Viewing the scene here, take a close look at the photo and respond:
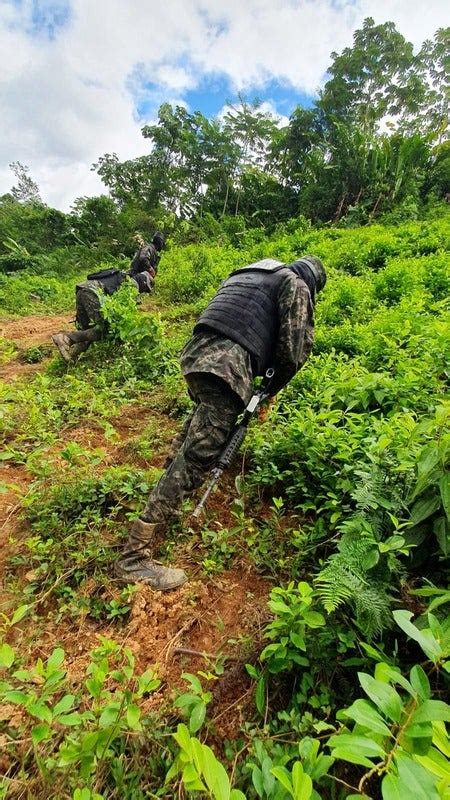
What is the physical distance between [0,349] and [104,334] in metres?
2.25

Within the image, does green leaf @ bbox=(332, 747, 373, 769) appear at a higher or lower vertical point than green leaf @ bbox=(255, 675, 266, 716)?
higher

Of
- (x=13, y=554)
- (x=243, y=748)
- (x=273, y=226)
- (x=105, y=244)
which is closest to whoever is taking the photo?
(x=243, y=748)

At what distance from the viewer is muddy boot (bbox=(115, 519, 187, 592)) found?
2.27 m

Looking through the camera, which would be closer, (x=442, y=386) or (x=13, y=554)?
(x=13, y=554)

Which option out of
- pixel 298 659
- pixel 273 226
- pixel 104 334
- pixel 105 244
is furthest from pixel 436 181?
pixel 298 659

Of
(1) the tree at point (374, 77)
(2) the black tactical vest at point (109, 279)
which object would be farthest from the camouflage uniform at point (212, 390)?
(1) the tree at point (374, 77)

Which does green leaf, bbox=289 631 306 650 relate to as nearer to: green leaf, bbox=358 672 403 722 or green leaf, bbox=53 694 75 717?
green leaf, bbox=358 672 403 722

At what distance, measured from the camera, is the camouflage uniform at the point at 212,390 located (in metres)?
2.46

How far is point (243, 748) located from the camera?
1.43 meters

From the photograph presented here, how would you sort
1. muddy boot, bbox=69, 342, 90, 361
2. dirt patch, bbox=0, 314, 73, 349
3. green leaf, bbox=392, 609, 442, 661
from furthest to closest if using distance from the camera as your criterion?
1. dirt patch, bbox=0, 314, 73, 349
2. muddy boot, bbox=69, 342, 90, 361
3. green leaf, bbox=392, 609, 442, 661

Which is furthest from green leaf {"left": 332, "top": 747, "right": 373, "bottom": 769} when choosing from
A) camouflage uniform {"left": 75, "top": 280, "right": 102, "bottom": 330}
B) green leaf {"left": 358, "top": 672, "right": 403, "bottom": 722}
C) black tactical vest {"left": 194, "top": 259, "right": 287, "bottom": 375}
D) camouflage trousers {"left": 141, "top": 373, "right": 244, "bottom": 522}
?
camouflage uniform {"left": 75, "top": 280, "right": 102, "bottom": 330}

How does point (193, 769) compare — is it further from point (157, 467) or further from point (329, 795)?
point (157, 467)

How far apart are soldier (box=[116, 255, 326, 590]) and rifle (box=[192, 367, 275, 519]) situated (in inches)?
2.4

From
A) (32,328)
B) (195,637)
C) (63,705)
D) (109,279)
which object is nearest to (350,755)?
(63,705)
